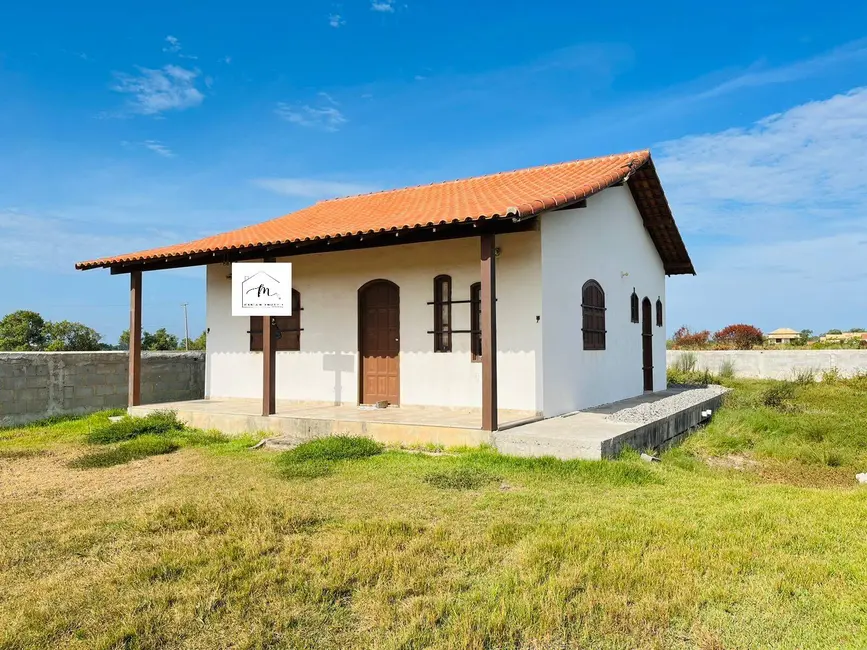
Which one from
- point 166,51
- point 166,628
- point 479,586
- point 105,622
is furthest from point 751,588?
point 166,51

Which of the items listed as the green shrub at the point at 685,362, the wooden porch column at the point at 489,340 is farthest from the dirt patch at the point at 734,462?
the green shrub at the point at 685,362

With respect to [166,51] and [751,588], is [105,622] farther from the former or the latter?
[166,51]

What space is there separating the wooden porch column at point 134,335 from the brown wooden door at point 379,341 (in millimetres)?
4078

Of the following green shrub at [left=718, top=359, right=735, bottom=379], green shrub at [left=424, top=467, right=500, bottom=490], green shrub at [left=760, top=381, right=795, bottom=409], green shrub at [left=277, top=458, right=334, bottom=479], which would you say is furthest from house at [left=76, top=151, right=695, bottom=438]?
green shrub at [left=718, top=359, right=735, bottom=379]

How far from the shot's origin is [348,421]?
329 inches

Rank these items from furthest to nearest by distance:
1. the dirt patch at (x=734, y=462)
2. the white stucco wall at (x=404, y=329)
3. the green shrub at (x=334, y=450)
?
1. the white stucco wall at (x=404, y=329)
2. the dirt patch at (x=734, y=462)
3. the green shrub at (x=334, y=450)

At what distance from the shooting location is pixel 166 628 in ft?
9.89

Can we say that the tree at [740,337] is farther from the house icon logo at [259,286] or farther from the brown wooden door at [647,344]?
the house icon logo at [259,286]

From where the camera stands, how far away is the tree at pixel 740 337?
3028 cm

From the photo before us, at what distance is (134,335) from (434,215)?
6.28m

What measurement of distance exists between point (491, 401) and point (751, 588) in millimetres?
4039

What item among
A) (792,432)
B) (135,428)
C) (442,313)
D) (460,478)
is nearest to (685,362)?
(792,432)

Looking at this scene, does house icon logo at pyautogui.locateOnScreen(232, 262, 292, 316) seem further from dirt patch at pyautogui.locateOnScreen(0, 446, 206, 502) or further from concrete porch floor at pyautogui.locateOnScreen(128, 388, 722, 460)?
dirt patch at pyautogui.locateOnScreen(0, 446, 206, 502)

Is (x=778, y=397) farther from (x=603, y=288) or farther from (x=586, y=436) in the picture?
(x=586, y=436)
